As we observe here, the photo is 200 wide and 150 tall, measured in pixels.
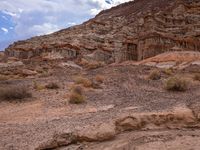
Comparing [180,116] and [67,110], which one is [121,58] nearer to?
[67,110]

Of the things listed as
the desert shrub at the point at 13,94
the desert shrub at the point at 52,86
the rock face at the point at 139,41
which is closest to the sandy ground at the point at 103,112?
the desert shrub at the point at 52,86

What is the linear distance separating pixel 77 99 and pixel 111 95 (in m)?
2.23

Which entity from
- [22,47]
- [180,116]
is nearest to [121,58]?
[22,47]

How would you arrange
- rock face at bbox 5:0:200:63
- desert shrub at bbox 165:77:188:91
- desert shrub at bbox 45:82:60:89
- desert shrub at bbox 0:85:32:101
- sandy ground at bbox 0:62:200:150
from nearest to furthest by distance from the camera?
sandy ground at bbox 0:62:200:150
desert shrub at bbox 0:85:32:101
desert shrub at bbox 165:77:188:91
desert shrub at bbox 45:82:60:89
rock face at bbox 5:0:200:63

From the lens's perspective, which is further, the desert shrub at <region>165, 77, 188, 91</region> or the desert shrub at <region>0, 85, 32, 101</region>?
the desert shrub at <region>165, 77, 188, 91</region>

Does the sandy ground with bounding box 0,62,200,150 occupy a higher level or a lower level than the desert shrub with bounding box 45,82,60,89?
lower

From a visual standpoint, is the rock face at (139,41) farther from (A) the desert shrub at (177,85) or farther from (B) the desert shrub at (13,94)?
(B) the desert shrub at (13,94)

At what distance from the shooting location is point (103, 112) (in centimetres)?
1459

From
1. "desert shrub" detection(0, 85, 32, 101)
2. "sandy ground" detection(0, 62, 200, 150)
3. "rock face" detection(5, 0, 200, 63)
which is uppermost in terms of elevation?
"rock face" detection(5, 0, 200, 63)

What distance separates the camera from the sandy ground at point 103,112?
7531mm

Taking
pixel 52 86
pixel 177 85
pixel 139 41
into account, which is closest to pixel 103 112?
pixel 177 85

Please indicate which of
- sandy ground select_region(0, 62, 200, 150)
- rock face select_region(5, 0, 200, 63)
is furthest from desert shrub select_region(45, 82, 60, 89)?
rock face select_region(5, 0, 200, 63)

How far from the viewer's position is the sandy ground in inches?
297

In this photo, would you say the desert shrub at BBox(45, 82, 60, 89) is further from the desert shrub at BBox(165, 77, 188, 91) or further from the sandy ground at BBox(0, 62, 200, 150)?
the desert shrub at BBox(165, 77, 188, 91)
